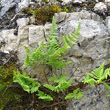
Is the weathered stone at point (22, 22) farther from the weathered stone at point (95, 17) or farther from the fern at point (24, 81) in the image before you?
the weathered stone at point (95, 17)

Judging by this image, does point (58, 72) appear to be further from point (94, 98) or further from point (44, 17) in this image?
point (44, 17)

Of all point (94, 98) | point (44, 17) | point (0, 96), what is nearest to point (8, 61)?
point (0, 96)

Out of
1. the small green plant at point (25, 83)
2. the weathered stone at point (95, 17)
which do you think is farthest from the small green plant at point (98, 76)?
the weathered stone at point (95, 17)

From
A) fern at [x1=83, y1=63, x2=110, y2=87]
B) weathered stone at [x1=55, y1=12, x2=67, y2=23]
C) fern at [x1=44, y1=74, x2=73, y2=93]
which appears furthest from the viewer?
weathered stone at [x1=55, y1=12, x2=67, y2=23]

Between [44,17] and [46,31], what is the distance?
54cm

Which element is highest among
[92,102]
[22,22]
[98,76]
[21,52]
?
[22,22]

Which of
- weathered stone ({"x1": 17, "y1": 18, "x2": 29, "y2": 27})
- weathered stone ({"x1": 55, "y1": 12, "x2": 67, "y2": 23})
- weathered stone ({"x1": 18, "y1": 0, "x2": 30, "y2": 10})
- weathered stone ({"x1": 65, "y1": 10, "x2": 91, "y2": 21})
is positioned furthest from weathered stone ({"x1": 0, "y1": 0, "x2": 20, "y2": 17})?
weathered stone ({"x1": 65, "y1": 10, "x2": 91, "y2": 21})

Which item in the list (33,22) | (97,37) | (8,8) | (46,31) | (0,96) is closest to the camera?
(0,96)

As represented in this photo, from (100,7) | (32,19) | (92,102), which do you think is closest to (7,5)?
(32,19)

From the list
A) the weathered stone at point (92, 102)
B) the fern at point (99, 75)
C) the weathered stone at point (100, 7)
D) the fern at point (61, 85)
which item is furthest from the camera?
the weathered stone at point (100, 7)

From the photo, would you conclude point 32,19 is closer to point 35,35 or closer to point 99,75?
point 35,35

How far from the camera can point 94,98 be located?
399 centimetres

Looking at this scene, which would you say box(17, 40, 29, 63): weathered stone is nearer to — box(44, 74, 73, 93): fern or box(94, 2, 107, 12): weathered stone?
box(44, 74, 73, 93): fern

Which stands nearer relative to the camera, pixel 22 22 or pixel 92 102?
pixel 92 102
